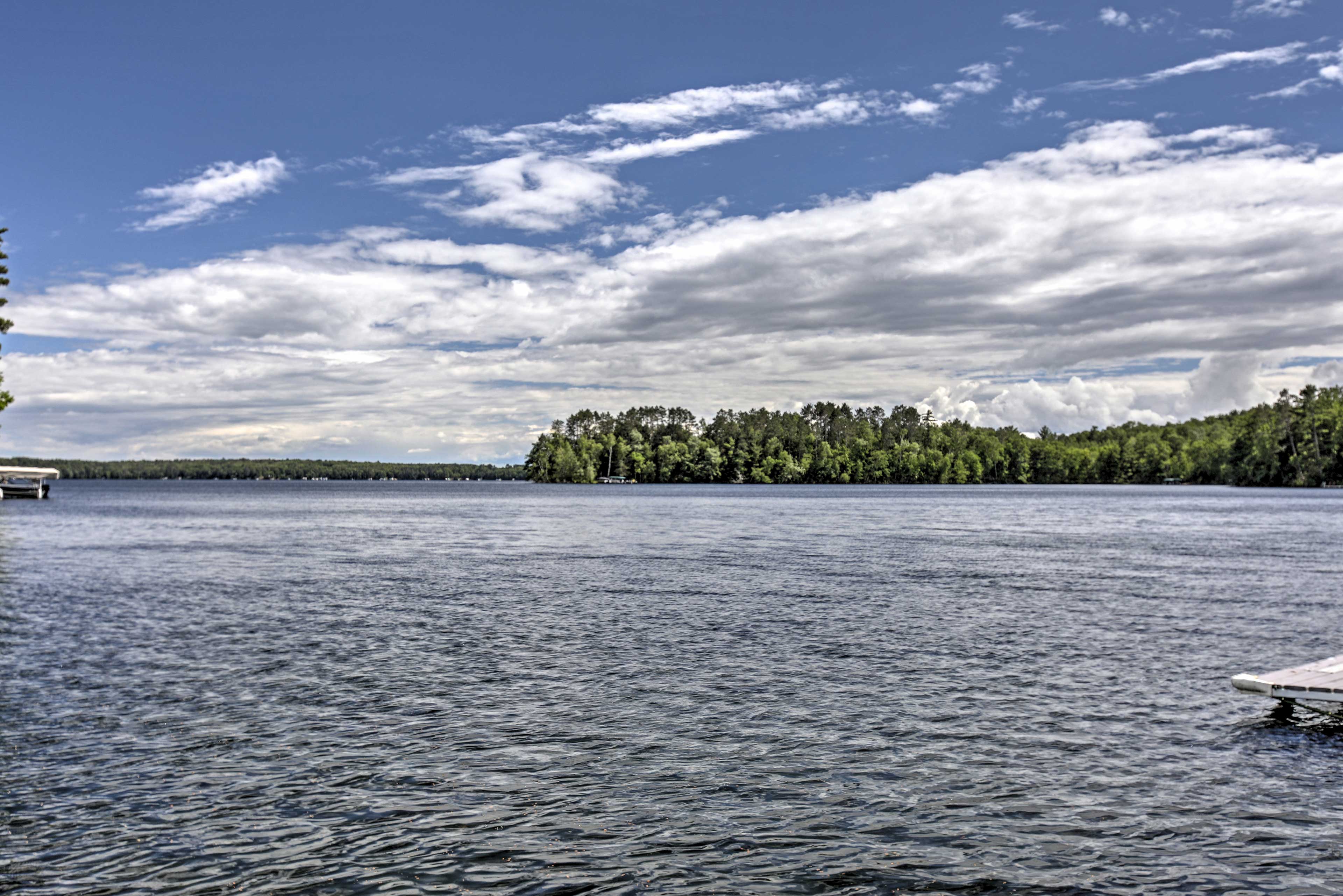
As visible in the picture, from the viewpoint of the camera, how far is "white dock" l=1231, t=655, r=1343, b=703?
19219mm

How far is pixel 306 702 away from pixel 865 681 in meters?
13.5

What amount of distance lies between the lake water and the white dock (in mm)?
729

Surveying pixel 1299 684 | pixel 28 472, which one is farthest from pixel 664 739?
pixel 28 472

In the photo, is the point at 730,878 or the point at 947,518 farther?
the point at 947,518

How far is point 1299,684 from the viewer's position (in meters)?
19.6

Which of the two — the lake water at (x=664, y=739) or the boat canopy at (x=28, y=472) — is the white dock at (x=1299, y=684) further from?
the boat canopy at (x=28, y=472)

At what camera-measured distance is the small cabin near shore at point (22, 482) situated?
172m

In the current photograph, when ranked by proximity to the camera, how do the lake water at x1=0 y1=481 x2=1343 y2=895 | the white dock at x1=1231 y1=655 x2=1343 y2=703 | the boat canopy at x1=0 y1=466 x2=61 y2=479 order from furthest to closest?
the boat canopy at x1=0 y1=466 x2=61 y2=479
the white dock at x1=1231 y1=655 x2=1343 y2=703
the lake water at x1=0 y1=481 x2=1343 y2=895

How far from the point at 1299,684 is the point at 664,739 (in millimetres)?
13373

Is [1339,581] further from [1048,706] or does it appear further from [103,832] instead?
[103,832]

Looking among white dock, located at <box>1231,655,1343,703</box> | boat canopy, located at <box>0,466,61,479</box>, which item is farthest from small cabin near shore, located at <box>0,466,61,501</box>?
white dock, located at <box>1231,655,1343,703</box>

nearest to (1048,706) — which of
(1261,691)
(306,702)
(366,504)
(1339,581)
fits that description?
(1261,691)

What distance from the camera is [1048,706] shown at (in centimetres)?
2103

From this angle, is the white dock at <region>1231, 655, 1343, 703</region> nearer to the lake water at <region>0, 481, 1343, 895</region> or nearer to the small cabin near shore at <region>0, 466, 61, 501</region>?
the lake water at <region>0, 481, 1343, 895</region>
